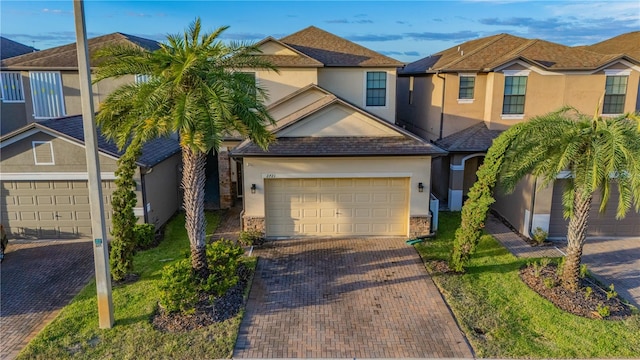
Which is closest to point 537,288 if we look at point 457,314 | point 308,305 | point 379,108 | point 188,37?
point 457,314

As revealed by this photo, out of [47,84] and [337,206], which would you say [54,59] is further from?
[337,206]

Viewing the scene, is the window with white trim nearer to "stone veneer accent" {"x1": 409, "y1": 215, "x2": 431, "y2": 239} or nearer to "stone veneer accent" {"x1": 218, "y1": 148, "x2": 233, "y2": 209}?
"stone veneer accent" {"x1": 218, "y1": 148, "x2": 233, "y2": 209}

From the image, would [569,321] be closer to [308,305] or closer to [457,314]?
[457,314]

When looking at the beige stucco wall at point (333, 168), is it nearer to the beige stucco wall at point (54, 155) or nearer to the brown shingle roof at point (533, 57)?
the beige stucco wall at point (54, 155)

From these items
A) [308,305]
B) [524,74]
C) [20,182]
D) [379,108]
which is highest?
[524,74]

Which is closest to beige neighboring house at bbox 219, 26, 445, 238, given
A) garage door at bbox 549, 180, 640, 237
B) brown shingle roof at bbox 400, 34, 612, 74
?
garage door at bbox 549, 180, 640, 237

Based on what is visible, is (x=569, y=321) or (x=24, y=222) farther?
(x=24, y=222)
